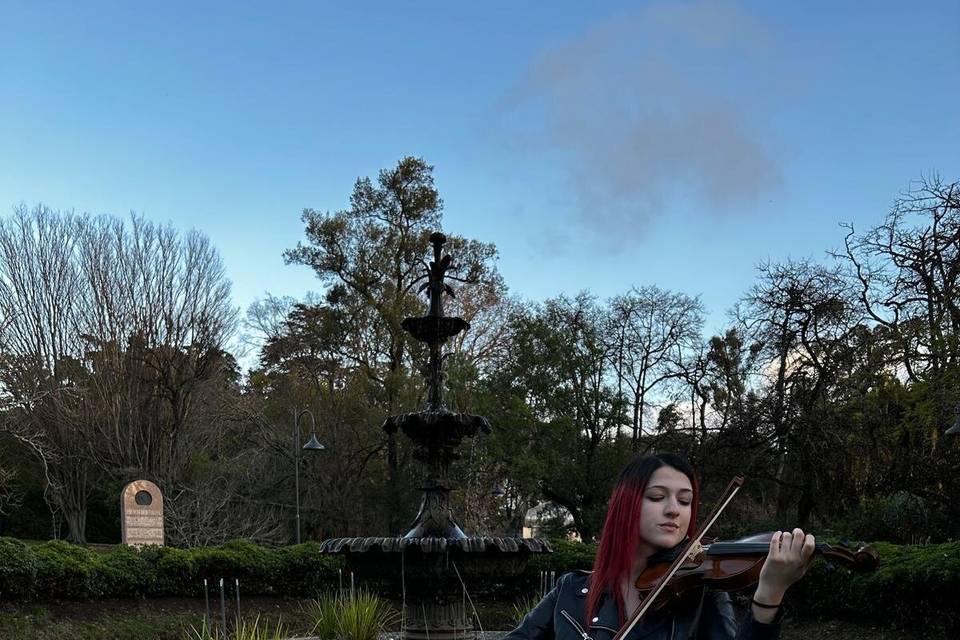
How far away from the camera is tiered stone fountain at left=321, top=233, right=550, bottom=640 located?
29.2 ft

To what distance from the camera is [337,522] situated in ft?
90.7

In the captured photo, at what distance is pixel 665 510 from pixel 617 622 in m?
0.30

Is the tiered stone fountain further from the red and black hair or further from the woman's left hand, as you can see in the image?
the woman's left hand

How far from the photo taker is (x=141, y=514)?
19.5 metres

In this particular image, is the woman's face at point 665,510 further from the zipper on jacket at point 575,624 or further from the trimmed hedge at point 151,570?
the trimmed hedge at point 151,570

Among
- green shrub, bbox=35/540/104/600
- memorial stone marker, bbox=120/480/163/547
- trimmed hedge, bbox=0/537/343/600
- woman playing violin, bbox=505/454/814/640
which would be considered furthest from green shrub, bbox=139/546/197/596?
woman playing violin, bbox=505/454/814/640

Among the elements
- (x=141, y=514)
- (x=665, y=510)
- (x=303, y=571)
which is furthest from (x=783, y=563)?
(x=141, y=514)

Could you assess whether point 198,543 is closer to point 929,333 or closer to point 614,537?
point 929,333

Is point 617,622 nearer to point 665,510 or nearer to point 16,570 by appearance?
point 665,510

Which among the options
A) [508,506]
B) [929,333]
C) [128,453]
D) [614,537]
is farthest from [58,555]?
[508,506]

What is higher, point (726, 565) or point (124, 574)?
point (726, 565)

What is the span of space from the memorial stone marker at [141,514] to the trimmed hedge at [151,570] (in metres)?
4.70

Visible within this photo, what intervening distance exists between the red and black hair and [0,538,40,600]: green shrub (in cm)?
1182

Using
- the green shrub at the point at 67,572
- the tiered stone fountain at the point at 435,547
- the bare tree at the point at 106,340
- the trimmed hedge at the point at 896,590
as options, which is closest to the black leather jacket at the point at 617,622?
the tiered stone fountain at the point at 435,547
